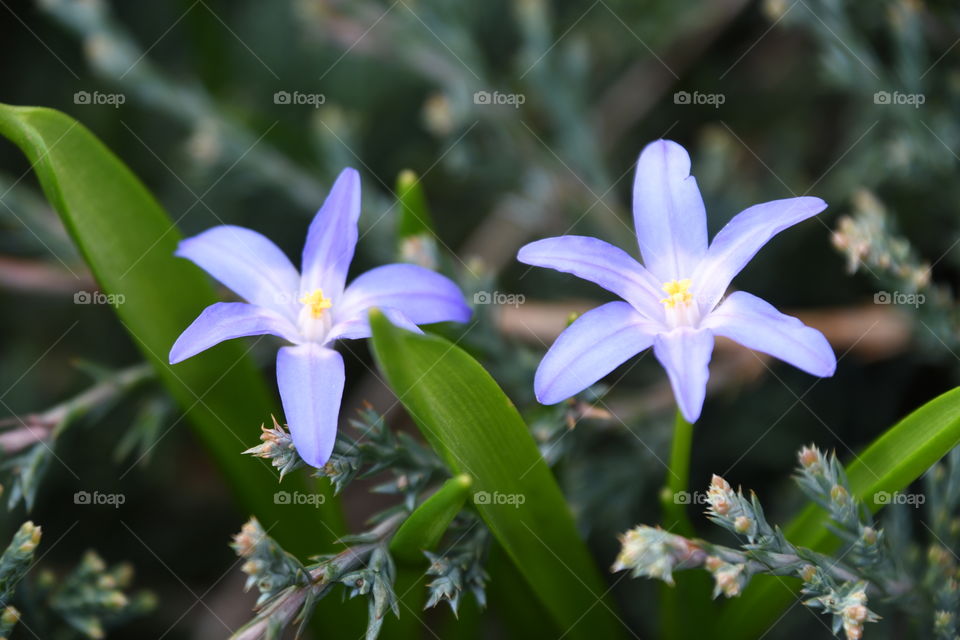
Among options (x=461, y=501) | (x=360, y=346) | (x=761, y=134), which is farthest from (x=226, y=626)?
(x=761, y=134)

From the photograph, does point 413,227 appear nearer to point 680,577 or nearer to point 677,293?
point 677,293

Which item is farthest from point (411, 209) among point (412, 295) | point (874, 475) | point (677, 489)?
point (874, 475)

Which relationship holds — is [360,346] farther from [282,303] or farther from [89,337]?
[282,303]

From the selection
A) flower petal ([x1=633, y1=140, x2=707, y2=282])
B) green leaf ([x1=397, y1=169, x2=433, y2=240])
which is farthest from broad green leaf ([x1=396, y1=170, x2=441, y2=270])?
flower petal ([x1=633, y1=140, x2=707, y2=282])

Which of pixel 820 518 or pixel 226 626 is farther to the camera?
pixel 226 626

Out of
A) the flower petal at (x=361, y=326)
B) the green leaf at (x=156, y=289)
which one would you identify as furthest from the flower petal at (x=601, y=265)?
the green leaf at (x=156, y=289)

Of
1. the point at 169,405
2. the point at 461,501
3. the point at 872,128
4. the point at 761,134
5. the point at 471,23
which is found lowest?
the point at 461,501

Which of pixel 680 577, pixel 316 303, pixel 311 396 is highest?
pixel 316 303
